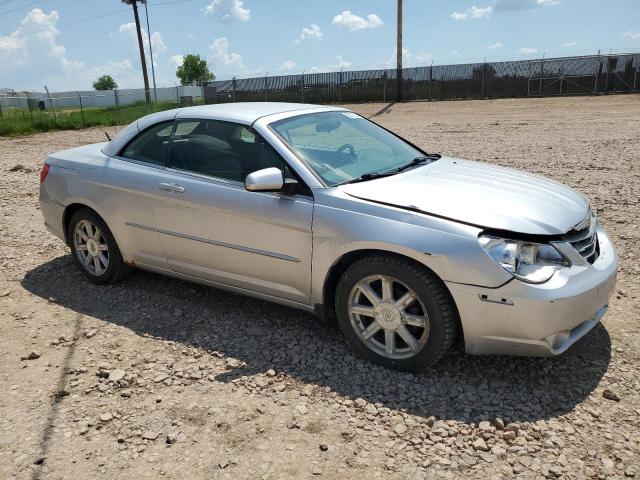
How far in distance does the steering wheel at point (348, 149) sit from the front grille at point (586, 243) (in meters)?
1.53

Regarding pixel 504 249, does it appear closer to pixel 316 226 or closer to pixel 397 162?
pixel 316 226

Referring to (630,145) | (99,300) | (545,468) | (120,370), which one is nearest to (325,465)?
(545,468)

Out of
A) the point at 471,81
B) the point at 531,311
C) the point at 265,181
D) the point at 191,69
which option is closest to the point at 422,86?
the point at 471,81

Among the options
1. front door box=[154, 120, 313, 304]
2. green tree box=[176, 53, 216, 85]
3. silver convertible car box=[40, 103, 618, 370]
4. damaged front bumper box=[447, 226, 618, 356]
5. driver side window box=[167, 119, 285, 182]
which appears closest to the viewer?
damaged front bumper box=[447, 226, 618, 356]

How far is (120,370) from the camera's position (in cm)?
350

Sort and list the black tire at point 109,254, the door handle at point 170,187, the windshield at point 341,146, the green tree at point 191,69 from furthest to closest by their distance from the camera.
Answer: the green tree at point 191,69 < the black tire at point 109,254 < the door handle at point 170,187 < the windshield at point 341,146

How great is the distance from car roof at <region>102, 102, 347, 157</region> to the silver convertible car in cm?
2

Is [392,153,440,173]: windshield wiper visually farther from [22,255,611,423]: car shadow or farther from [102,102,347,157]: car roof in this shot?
[22,255,611,423]: car shadow

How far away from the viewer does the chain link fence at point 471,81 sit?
28234 millimetres

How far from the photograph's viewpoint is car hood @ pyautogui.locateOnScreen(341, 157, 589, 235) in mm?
3000

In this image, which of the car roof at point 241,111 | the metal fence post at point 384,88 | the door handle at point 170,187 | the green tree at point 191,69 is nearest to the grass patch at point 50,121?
the metal fence post at point 384,88

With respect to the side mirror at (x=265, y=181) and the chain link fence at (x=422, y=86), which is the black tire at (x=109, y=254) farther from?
the chain link fence at (x=422, y=86)

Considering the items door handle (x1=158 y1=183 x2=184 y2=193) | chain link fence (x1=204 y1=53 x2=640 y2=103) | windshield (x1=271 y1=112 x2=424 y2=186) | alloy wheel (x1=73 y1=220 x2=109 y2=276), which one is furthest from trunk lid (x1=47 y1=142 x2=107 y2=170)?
chain link fence (x1=204 y1=53 x2=640 y2=103)

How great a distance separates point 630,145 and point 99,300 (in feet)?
36.1
